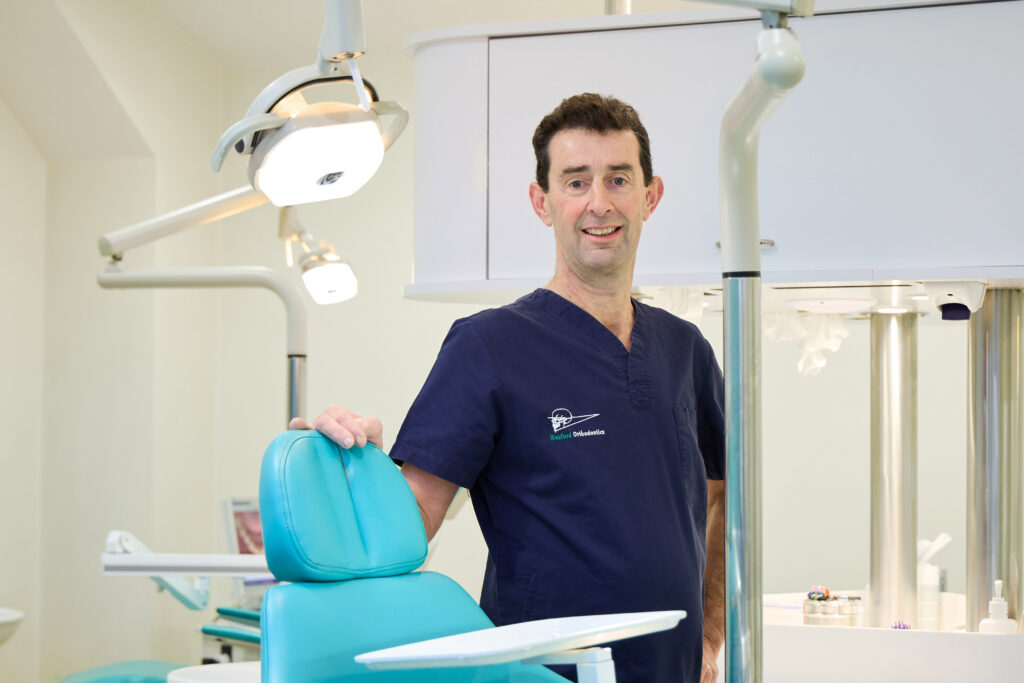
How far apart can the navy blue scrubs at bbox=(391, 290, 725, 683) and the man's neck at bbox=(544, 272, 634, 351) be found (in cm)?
2

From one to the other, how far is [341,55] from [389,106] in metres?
0.23

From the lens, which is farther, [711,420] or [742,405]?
[711,420]

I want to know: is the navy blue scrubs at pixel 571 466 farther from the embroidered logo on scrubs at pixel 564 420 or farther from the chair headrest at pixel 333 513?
the chair headrest at pixel 333 513

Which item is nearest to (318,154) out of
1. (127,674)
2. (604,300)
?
(604,300)

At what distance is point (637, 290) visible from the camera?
2.12 meters

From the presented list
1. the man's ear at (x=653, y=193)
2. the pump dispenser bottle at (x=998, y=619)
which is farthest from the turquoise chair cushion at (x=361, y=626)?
the pump dispenser bottle at (x=998, y=619)

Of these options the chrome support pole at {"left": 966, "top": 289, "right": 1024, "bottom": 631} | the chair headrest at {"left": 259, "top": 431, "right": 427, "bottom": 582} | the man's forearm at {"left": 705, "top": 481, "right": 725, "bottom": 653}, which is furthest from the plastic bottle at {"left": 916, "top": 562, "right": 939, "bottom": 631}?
the chair headrest at {"left": 259, "top": 431, "right": 427, "bottom": 582}

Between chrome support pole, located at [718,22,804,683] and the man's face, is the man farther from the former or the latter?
chrome support pole, located at [718,22,804,683]

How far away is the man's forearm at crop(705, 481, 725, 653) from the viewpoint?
5.60 feet

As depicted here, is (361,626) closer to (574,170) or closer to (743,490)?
(743,490)

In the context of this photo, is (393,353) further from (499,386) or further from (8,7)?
(499,386)

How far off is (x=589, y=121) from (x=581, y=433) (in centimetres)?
42

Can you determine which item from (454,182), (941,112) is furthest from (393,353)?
(941,112)

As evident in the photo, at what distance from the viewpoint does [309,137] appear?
1.20 metres
